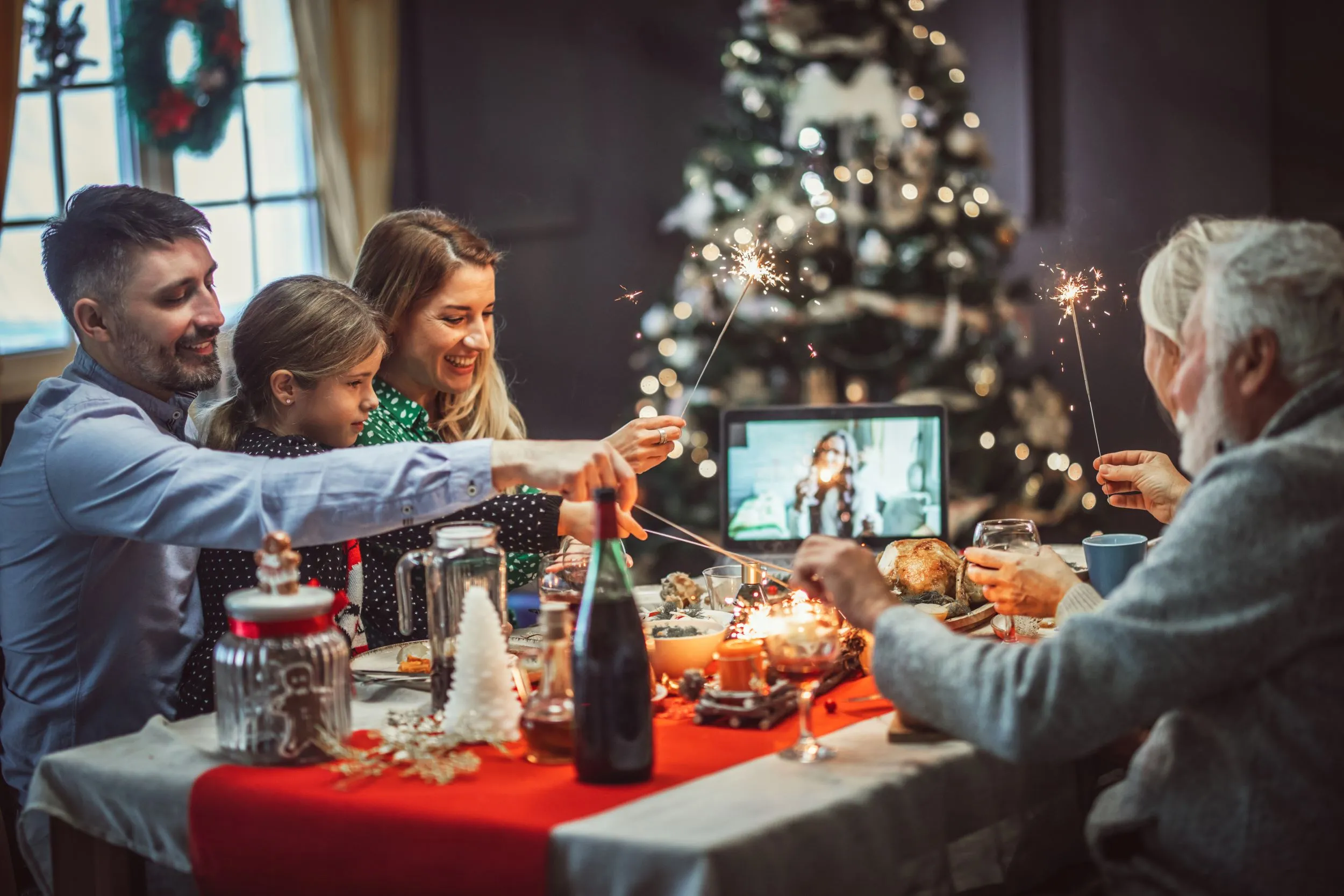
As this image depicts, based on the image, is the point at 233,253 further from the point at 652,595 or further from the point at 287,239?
the point at 652,595

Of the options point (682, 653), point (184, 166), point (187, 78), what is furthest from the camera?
point (184, 166)

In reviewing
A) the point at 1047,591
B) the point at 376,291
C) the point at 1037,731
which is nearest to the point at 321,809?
the point at 1037,731

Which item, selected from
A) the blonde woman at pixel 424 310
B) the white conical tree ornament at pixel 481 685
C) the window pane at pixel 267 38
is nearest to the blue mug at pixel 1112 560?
the white conical tree ornament at pixel 481 685

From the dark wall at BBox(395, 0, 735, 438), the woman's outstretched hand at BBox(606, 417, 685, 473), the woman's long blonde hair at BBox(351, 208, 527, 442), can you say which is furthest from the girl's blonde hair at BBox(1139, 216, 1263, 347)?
the dark wall at BBox(395, 0, 735, 438)

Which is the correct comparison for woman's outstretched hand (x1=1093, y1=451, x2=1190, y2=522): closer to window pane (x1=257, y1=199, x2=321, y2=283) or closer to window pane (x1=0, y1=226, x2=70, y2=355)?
window pane (x1=0, y1=226, x2=70, y2=355)

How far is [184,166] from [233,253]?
0.37 meters

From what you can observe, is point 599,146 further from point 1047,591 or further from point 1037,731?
point 1037,731

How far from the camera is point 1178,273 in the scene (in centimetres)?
→ 148

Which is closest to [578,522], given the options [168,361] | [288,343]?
[288,343]

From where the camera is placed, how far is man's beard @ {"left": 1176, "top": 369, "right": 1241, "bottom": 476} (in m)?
1.36

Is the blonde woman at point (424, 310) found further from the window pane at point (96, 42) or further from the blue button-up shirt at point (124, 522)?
the window pane at point (96, 42)

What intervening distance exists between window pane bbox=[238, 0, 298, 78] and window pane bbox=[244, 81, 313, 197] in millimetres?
58

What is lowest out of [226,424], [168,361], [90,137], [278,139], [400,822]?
[400,822]

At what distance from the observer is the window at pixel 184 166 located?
3.75 m
